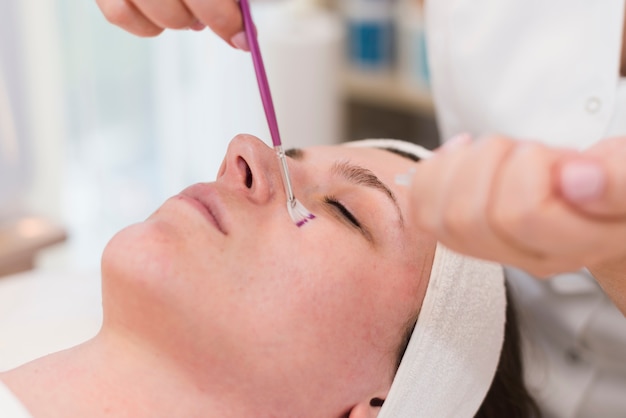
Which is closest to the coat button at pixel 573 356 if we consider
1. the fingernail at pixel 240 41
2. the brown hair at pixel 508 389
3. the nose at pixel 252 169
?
the brown hair at pixel 508 389

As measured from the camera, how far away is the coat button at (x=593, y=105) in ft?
4.32

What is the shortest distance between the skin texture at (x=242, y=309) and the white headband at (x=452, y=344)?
0.11 feet

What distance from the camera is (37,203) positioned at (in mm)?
1876

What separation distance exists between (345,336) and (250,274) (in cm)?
16

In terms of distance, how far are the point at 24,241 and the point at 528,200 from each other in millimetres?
1334

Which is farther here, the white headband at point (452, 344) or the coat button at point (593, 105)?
the coat button at point (593, 105)

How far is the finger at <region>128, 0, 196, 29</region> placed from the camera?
1086 millimetres

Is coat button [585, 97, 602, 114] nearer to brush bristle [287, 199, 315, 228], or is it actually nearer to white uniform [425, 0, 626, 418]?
white uniform [425, 0, 626, 418]

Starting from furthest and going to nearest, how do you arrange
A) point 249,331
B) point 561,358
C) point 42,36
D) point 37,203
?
point 37,203, point 42,36, point 561,358, point 249,331

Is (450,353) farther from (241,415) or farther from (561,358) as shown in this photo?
(561,358)

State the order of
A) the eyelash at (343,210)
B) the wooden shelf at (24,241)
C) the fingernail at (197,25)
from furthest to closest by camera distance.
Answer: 1. the wooden shelf at (24,241)
2. the fingernail at (197,25)
3. the eyelash at (343,210)

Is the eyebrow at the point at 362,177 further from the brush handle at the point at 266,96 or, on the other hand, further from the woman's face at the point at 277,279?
the brush handle at the point at 266,96

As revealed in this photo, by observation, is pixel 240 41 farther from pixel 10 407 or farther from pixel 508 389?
pixel 508 389

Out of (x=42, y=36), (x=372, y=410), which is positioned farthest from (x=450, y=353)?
(x=42, y=36)
